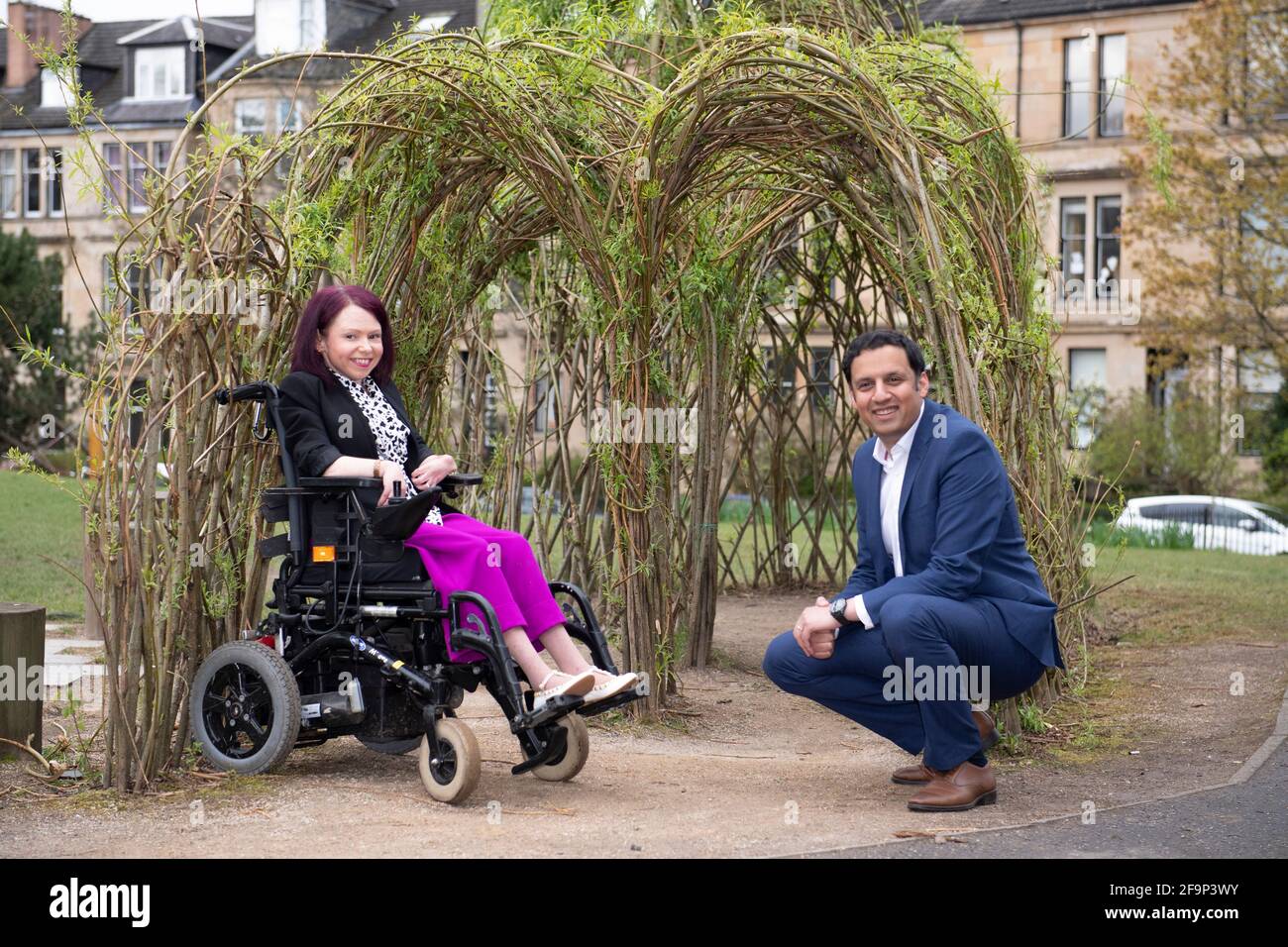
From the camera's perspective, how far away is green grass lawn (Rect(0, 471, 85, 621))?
9398mm

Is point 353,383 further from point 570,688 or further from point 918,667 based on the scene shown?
point 918,667

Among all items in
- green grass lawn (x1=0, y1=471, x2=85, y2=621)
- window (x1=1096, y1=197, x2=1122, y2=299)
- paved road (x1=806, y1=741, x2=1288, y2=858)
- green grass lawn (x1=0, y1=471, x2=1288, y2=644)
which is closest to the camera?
paved road (x1=806, y1=741, x2=1288, y2=858)

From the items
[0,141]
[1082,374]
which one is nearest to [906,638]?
[1082,374]

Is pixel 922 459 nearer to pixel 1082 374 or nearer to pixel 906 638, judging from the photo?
pixel 906 638

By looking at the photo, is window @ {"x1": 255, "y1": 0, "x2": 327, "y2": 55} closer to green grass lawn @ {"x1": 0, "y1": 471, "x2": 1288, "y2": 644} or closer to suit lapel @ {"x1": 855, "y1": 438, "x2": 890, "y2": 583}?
green grass lawn @ {"x1": 0, "y1": 471, "x2": 1288, "y2": 644}

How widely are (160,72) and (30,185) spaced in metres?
4.70

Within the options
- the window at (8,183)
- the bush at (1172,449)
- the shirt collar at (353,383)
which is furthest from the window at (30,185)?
the shirt collar at (353,383)

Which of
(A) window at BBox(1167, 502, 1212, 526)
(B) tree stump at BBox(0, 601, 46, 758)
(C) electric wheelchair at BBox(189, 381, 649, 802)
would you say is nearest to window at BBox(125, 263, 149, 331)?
(C) electric wheelchair at BBox(189, 381, 649, 802)

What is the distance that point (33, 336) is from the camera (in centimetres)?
2319

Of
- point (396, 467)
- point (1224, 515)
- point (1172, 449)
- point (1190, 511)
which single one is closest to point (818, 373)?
point (396, 467)

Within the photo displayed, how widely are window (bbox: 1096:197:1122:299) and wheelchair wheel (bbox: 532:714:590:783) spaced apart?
2450 centimetres

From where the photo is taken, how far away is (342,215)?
214 inches

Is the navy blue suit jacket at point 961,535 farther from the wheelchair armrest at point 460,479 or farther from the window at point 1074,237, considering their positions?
the window at point 1074,237
